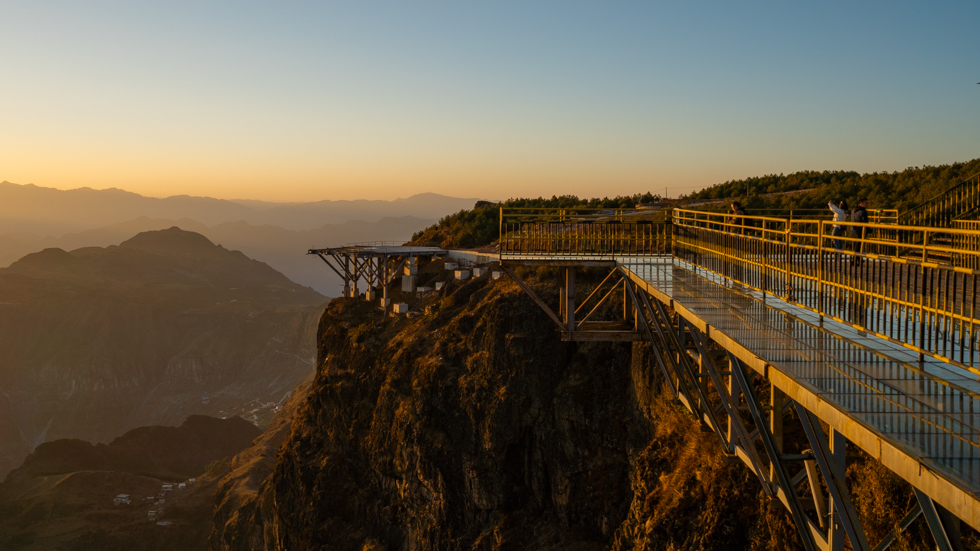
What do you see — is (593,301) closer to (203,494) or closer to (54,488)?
(203,494)

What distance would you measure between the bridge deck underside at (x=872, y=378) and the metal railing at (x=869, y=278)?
0.19 meters

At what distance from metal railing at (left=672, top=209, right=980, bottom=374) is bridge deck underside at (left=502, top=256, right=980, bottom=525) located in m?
0.19

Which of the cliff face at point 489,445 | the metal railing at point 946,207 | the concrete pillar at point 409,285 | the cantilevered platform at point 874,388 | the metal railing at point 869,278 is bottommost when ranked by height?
the cliff face at point 489,445

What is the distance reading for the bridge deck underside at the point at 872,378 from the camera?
14.0ft

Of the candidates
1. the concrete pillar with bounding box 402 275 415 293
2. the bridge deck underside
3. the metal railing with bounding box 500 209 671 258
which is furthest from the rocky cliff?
the bridge deck underside

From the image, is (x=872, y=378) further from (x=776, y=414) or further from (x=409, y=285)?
(x=409, y=285)

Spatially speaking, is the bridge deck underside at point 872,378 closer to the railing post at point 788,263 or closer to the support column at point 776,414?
the railing post at point 788,263

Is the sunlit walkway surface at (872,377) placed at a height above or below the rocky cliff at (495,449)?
Answer: above

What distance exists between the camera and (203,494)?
212 feet

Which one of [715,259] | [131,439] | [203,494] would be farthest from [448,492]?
[131,439]

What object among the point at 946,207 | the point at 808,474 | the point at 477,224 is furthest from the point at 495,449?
the point at 477,224

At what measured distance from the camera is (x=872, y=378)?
19.6 ft

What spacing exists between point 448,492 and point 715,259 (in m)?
12.3

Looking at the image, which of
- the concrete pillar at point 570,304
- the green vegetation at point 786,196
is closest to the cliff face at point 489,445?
the concrete pillar at point 570,304
